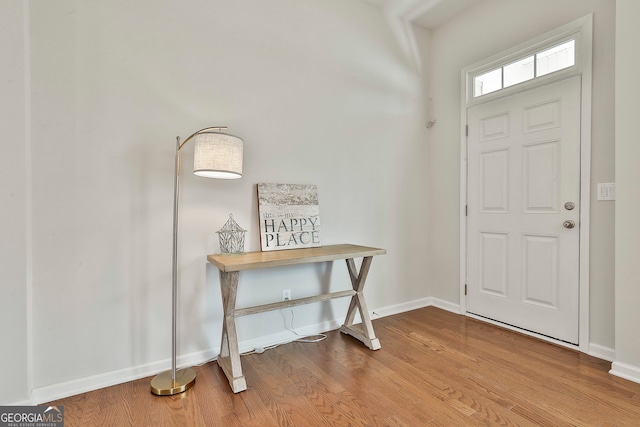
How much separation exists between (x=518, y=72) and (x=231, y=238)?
9.10ft

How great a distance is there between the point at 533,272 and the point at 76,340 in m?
3.33

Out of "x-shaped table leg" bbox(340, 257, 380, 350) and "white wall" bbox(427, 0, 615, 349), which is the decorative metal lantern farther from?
"white wall" bbox(427, 0, 615, 349)

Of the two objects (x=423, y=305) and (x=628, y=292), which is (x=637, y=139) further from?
(x=423, y=305)

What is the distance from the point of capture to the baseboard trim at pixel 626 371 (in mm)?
1943

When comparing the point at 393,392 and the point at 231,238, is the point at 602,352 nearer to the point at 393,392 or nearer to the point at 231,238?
the point at 393,392

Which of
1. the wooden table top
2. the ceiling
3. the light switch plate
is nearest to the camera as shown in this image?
the wooden table top

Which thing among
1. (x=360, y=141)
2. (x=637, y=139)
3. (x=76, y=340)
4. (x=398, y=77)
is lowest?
(x=76, y=340)

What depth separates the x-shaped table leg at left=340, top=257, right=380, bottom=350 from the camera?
96.6 inches

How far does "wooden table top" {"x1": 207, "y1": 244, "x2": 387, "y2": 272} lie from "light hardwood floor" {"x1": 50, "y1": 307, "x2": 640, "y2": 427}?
72 centimetres

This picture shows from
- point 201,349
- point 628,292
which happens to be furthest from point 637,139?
point 201,349

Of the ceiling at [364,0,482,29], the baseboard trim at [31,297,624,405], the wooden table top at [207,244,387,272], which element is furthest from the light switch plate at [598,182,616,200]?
the ceiling at [364,0,482,29]

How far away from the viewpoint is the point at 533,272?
2.66 m

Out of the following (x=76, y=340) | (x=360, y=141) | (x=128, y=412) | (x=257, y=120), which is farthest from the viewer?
(x=360, y=141)

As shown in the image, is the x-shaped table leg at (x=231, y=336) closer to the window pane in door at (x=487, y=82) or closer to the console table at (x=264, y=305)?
the console table at (x=264, y=305)
